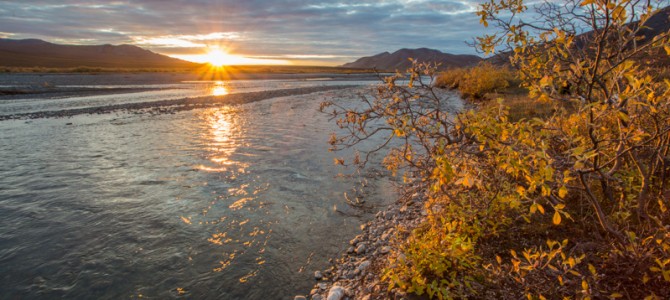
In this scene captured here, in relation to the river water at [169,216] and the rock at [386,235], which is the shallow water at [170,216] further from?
the rock at [386,235]

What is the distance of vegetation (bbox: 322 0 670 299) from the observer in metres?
3.35

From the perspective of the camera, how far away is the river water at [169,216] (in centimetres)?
594

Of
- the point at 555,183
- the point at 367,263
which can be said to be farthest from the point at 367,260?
the point at 555,183

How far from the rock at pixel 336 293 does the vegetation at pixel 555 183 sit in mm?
901

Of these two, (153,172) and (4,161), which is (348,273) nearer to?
(153,172)

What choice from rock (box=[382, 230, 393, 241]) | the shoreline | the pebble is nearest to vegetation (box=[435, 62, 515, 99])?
the shoreline

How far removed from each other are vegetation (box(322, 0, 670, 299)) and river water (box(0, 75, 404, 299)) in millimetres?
2634

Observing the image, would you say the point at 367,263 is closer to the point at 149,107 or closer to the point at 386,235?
the point at 386,235

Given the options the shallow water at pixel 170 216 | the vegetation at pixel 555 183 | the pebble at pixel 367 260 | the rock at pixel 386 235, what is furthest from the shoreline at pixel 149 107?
the vegetation at pixel 555 183

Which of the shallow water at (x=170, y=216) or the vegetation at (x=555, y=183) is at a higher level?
the vegetation at (x=555, y=183)

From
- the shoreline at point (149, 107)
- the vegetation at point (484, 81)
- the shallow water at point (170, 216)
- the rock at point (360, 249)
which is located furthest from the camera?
the vegetation at point (484, 81)

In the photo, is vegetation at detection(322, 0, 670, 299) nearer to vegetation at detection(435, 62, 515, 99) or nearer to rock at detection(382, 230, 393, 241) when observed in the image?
rock at detection(382, 230, 393, 241)

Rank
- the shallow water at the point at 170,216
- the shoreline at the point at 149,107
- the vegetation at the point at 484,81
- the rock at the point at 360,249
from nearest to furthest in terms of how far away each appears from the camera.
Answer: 1. the shallow water at the point at 170,216
2. the rock at the point at 360,249
3. the shoreline at the point at 149,107
4. the vegetation at the point at 484,81

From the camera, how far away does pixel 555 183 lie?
4340mm
